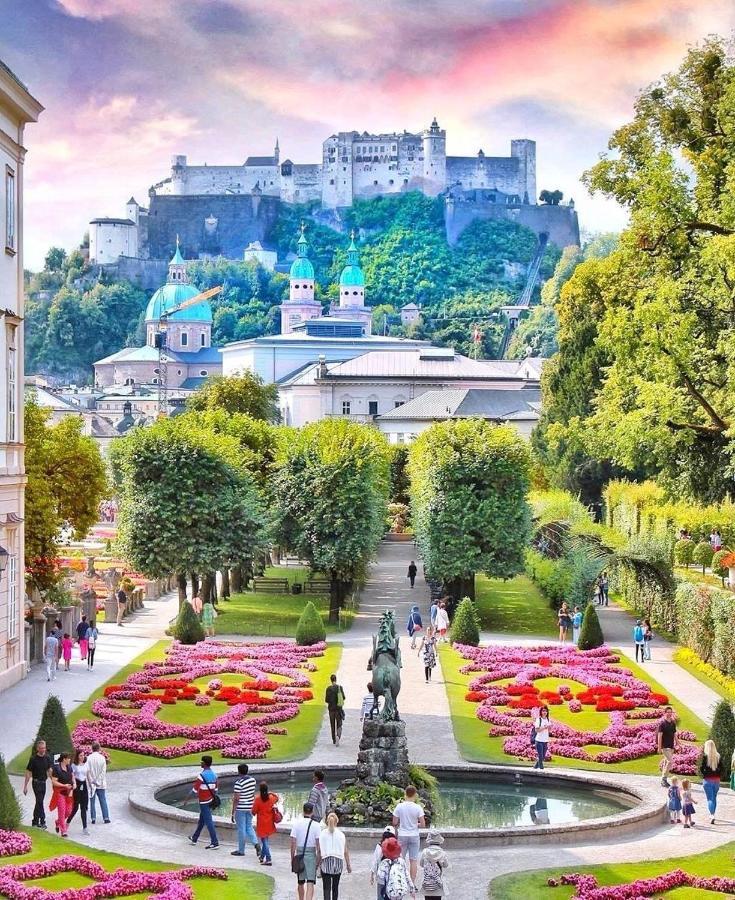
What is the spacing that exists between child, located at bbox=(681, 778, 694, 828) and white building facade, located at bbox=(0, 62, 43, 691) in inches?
694

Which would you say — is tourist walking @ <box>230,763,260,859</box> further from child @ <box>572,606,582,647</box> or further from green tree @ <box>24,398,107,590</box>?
child @ <box>572,606,582,647</box>

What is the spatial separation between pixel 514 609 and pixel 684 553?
7.40m

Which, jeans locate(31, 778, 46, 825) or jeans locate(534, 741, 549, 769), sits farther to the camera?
jeans locate(534, 741, 549, 769)

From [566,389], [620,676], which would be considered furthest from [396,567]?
[620,676]

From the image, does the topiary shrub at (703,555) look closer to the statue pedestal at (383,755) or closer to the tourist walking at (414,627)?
the tourist walking at (414,627)

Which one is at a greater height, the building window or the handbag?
the building window

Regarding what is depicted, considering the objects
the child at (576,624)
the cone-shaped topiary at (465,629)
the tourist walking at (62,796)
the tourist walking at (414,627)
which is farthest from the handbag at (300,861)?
the child at (576,624)

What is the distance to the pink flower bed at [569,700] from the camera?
31.9m

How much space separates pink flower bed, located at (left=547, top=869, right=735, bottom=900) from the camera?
835 inches

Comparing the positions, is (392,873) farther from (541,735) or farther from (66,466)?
(66,466)

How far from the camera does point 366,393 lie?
147 m

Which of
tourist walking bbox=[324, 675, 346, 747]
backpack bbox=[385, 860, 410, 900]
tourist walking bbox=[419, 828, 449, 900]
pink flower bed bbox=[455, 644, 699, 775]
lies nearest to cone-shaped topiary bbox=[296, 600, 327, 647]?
pink flower bed bbox=[455, 644, 699, 775]

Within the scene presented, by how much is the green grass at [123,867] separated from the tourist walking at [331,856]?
4.05ft

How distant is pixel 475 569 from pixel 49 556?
14562mm
